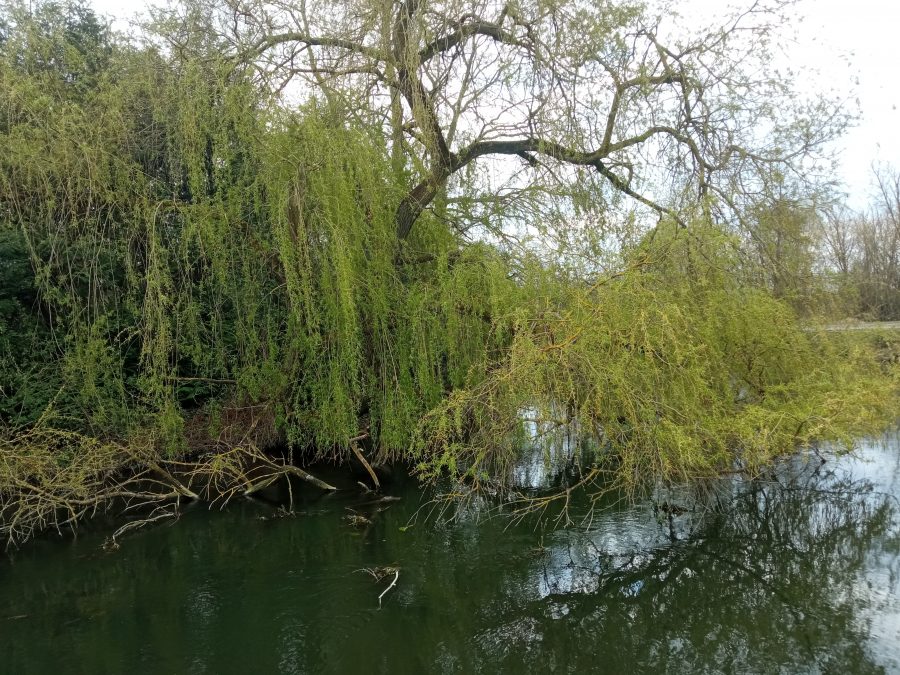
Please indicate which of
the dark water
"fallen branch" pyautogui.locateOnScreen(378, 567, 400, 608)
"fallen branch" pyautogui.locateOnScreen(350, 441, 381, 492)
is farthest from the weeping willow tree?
"fallen branch" pyautogui.locateOnScreen(378, 567, 400, 608)

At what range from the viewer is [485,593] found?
4340mm

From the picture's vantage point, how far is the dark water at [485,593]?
3.63m

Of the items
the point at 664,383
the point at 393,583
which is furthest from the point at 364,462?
the point at 664,383

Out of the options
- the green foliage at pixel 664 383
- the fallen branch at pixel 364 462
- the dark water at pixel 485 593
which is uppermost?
the green foliage at pixel 664 383

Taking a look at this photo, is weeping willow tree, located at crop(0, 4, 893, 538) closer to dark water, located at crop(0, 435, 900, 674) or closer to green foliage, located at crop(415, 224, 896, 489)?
green foliage, located at crop(415, 224, 896, 489)

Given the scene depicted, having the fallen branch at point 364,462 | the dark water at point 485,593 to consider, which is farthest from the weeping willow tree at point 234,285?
the dark water at point 485,593

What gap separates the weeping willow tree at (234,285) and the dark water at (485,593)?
649 mm

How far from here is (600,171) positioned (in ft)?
22.7

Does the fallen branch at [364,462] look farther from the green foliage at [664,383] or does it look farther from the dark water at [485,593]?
the green foliage at [664,383]

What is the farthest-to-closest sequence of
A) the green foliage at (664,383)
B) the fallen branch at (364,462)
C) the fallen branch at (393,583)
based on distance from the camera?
the fallen branch at (364,462) → the fallen branch at (393,583) → the green foliage at (664,383)

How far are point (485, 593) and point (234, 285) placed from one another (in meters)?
3.61

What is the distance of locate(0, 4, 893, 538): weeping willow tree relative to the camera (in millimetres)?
5195

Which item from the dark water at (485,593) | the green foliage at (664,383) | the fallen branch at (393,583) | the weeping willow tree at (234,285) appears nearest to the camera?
the dark water at (485,593)

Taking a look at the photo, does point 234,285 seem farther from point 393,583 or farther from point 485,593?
point 485,593
